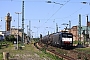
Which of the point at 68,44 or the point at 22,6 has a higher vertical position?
the point at 22,6

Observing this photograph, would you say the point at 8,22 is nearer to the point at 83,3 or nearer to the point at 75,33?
the point at 75,33

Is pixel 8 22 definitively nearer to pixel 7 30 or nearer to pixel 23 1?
pixel 7 30

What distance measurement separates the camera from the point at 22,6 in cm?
4950

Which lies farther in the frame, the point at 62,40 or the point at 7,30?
the point at 7,30

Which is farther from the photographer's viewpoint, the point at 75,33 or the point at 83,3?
the point at 75,33

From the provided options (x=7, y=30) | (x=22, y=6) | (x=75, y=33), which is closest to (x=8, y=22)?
(x=7, y=30)

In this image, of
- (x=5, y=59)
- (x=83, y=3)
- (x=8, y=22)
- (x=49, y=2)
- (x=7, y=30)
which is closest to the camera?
(x=5, y=59)

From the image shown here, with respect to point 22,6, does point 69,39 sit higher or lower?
lower

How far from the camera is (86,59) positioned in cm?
2258

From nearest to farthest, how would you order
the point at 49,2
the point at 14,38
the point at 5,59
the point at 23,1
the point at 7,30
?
the point at 5,59
the point at 49,2
the point at 23,1
the point at 14,38
the point at 7,30

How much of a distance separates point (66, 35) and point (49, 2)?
13.3 meters

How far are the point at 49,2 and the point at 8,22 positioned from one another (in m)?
95.5

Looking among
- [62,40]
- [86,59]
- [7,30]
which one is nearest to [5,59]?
[86,59]

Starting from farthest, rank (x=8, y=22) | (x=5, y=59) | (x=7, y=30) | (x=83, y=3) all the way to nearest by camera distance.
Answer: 1. (x=7, y=30)
2. (x=8, y=22)
3. (x=83, y=3)
4. (x=5, y=59)
